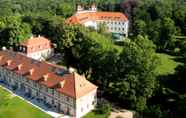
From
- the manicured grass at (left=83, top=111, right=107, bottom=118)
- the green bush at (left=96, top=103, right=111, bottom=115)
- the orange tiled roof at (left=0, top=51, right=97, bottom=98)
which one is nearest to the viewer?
the orange tiled roof at (left=0, top=51, right=97, bottom=98)

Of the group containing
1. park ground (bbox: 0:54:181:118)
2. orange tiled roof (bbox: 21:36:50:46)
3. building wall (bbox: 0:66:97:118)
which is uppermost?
orange tiled roof (bbox: 21:36:50:46)

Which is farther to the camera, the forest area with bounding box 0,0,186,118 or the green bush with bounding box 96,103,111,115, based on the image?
the forest area with bounding box 0,0,186,118

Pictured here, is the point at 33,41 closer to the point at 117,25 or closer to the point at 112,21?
the point at 112,21

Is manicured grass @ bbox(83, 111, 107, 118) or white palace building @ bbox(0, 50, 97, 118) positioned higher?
white palace building @ bbox(0, 50, 97, 118)

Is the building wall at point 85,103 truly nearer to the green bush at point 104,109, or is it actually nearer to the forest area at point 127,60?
the green bush at point 104,109

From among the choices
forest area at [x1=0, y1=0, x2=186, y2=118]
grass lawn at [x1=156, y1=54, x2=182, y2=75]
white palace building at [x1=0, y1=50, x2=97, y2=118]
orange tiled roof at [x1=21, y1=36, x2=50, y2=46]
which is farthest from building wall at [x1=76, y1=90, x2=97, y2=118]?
orange tiled roof at [x1=21, y1=36, x2=50, y2=46]

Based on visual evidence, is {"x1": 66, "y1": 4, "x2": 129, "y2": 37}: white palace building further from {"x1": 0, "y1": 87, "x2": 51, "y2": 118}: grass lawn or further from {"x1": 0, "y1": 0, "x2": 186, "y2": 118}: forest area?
{"x1": 0, "y1": 87, "x2": 51, "y2": 118}: grass lawn

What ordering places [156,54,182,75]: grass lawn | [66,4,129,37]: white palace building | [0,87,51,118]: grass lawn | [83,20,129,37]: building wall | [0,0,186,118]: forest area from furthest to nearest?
[83,20,129,37]: building wall → [66,4,129,37]: white palace building → [156,54,182,75]: grass lawn → [0,0,186,118]: forest area → [0,87,51,118]: grass lawn
